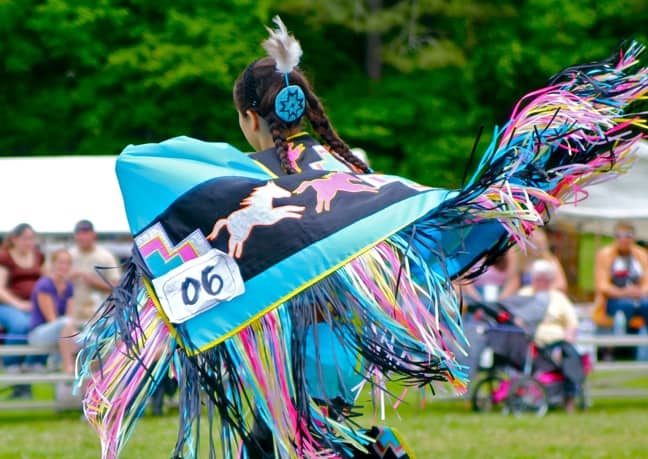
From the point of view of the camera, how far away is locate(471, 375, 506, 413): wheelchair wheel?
8.32 m

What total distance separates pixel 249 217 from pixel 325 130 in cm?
51

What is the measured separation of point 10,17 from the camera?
1820 centimetres

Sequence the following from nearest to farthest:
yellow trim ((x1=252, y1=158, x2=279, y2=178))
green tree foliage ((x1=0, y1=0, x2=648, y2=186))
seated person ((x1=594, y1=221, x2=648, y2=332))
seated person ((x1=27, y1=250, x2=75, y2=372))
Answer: yellow trim ((x1=252, y1=158, x2=279, y2=178)) → seated person ((x1=27, y1=250, x2=75, y2=372)) → seated person ((x1=594, y1=221, x2=648, y2=332)) → green tree foliage ((x1=0, y1=0, x2=648, y2=186))

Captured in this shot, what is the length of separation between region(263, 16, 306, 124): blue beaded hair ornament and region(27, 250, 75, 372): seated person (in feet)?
16.1

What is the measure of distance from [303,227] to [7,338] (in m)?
5.57

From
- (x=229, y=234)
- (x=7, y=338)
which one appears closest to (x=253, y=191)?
(x=229, y=234)

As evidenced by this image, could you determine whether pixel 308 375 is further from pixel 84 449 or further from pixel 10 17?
pixel 10 17

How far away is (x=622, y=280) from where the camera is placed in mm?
9773

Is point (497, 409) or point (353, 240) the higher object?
point (353, 240)

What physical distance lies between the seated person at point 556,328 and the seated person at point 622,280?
3.77ft

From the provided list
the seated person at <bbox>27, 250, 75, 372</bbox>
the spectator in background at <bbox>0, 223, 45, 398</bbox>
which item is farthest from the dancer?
the spectator in background at <bbox>0, 223, 45, 398</bbox>

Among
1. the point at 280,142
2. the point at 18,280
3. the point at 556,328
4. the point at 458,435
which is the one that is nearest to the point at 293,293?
the point at 280,142

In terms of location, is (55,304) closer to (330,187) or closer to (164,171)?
(164,171)

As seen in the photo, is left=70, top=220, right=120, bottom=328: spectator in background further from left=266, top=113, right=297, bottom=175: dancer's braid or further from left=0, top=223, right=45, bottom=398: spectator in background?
left=266, top=113, right=297, bottom=175: dancer's braid
